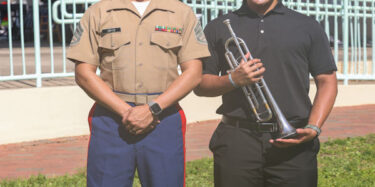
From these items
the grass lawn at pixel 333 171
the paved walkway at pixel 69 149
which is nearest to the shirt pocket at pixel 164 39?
the grass lawn at pixel 333 171

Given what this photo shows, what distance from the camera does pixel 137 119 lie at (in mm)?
3361

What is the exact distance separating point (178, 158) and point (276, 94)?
1.82 ft

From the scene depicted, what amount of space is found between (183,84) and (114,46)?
1.20 feet

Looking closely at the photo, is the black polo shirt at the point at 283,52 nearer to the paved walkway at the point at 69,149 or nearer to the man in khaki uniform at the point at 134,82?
the man in khaki uniform at the point at 134,82

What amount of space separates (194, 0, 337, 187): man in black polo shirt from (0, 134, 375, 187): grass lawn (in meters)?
2.50

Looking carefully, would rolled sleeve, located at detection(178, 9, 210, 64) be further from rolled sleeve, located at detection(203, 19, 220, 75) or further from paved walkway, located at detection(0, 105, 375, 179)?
paved walkway, located at detection(0, 105, 375, 179)

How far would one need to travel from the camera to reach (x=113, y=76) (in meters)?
3.46

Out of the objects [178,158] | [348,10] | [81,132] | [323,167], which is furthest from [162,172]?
[348,10]

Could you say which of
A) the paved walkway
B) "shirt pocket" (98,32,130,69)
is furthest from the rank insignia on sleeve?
the paved walkway

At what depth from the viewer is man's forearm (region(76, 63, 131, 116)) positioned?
11.0 feet

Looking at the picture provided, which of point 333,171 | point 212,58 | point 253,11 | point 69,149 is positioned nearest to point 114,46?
point 212,58

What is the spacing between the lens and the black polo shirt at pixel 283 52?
11.5ft

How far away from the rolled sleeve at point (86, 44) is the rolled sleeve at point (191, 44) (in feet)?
1.33

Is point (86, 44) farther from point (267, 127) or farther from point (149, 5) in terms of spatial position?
point (267, 127)
